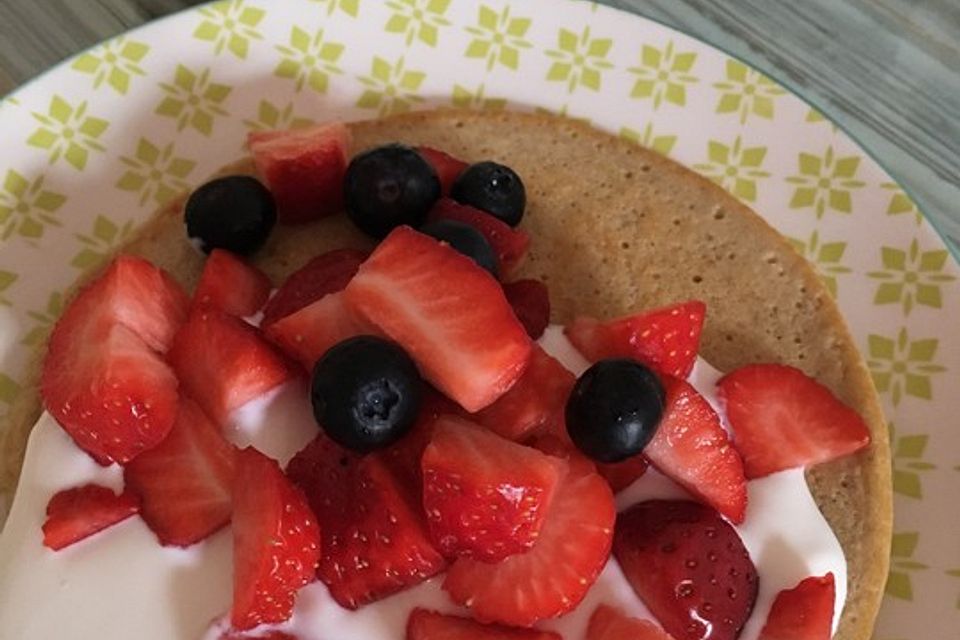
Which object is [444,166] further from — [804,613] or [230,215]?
[804,613]

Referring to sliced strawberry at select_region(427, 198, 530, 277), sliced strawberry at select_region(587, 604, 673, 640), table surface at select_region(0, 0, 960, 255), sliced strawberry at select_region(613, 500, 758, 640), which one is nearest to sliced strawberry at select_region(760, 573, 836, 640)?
sliced strawberry at select_region(613, 500, 758, 640)

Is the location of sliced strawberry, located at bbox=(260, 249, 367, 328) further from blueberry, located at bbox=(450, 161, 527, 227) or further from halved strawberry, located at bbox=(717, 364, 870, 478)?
halved strawberry, located at bbox=(717, 364, 870, 478)

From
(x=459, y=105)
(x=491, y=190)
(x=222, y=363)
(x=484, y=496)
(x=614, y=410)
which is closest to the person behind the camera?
(x=484, y=496)

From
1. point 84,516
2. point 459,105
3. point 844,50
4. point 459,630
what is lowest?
point 84,516

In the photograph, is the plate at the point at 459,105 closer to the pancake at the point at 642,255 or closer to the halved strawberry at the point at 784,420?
the pancake at the point at 642,255

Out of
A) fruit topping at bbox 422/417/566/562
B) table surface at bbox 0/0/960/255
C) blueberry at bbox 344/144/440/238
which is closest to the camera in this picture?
fruit topping at bbox 422/417/566/562

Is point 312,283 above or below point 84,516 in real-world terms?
above

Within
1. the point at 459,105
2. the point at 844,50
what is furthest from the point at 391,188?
the point at 844,50
